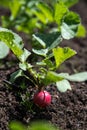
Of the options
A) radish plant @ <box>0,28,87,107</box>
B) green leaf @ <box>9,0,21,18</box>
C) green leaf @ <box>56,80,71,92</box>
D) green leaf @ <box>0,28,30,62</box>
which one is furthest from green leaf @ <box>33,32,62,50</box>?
green leaf @ <box>9,0,21,18</box>

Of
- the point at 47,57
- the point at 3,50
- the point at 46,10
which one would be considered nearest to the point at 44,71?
the point at 47,57

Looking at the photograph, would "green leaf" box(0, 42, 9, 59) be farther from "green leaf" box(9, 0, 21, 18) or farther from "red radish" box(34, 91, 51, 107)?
"green leaf" box(9, 0, 21, 18)

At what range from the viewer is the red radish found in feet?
5.70

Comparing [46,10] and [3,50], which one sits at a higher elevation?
[46,10]

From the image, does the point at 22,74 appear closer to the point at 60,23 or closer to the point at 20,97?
the point at 20,97

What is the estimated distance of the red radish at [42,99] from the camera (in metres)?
1.74

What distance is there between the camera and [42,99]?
1731mm

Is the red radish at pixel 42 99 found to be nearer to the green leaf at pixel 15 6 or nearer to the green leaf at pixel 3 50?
the green leaf at pixel 3 50

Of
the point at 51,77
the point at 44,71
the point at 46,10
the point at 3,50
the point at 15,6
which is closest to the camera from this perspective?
the point at 51,77

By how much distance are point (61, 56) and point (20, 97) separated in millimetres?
261

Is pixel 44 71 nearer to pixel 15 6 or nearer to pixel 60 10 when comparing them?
pixel 60 10

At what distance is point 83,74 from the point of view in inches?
65.0

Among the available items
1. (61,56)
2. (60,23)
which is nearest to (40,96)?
(61,56)

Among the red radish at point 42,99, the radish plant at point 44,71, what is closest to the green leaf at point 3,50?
the radish plant at point 44,71
